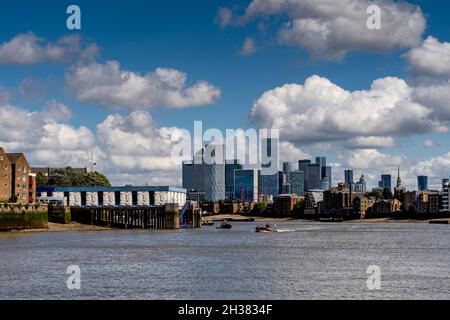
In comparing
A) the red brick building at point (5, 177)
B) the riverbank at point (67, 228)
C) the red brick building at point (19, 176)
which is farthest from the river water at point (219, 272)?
the red brick building at point (19, 176)

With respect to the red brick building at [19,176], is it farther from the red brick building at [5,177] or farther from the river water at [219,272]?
the river water at [219,272]

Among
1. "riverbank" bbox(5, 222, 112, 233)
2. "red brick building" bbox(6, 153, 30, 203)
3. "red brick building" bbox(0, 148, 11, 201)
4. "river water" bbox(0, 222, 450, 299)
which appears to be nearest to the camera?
"river water" bbox(0, 222, 450, 299)

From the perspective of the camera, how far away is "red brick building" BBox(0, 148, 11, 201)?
6934 inches

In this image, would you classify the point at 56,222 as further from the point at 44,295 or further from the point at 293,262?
the point at 44,295

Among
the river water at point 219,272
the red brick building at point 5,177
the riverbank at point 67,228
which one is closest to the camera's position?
the river water at point 219,272

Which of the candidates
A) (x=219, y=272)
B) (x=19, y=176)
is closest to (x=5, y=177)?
(x=19, y=176)

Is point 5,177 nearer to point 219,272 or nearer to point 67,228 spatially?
point 67,228

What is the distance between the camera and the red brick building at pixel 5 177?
176 m

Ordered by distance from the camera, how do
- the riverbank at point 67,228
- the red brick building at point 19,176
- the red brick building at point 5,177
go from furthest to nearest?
the red brick building at point 19,176
the red brick building at point 5,177
the riverbank at point 67,228

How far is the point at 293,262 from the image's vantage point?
3575 inches

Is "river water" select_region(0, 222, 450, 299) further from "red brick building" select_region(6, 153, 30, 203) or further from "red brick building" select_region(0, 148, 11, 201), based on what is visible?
"red brick building" select_region(6, 153, 30, 203)

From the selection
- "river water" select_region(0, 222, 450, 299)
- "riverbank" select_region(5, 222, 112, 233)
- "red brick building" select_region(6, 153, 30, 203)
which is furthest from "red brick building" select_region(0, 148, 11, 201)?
"river water" select_region(0, 222, 450, 299)

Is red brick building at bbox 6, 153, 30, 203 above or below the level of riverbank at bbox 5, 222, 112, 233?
above
